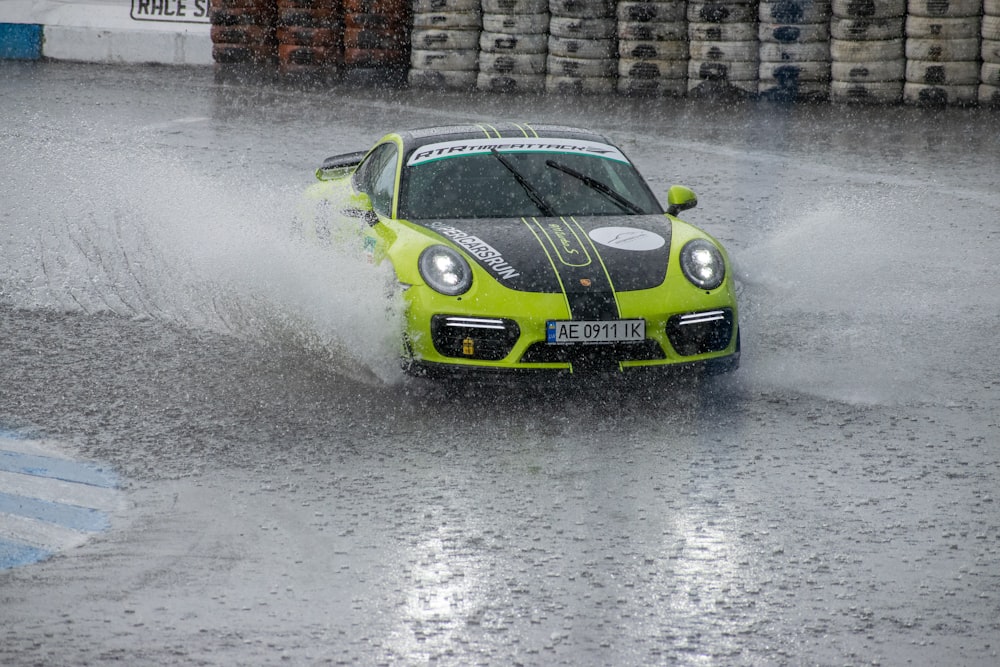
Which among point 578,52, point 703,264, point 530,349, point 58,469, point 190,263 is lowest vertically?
point 58,469

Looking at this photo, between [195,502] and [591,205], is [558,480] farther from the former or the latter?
[591,205]

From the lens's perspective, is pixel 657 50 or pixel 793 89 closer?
pixel 793 89

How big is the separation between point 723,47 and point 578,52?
188 centimetres

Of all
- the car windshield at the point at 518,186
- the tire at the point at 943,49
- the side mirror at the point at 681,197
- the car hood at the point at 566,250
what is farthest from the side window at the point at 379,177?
the tire at the point at 943,49

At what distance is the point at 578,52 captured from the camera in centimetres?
1898

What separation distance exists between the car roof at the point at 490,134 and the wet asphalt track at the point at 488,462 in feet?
3.18

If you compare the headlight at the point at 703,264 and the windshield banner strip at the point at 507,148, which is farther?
the windshield banner strip at the point at 507,148

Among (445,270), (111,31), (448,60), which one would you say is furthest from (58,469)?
(111,31)

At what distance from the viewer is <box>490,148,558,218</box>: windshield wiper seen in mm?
7961

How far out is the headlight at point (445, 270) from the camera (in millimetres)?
7004

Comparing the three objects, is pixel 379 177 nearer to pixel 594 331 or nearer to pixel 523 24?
pixel 594 331

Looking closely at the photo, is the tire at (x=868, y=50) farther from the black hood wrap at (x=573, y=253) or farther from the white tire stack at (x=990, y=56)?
the black hood wrap at (x=573, y=253)

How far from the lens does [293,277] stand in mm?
8133

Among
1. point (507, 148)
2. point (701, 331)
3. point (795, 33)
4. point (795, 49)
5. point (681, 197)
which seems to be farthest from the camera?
point (795, 49)
